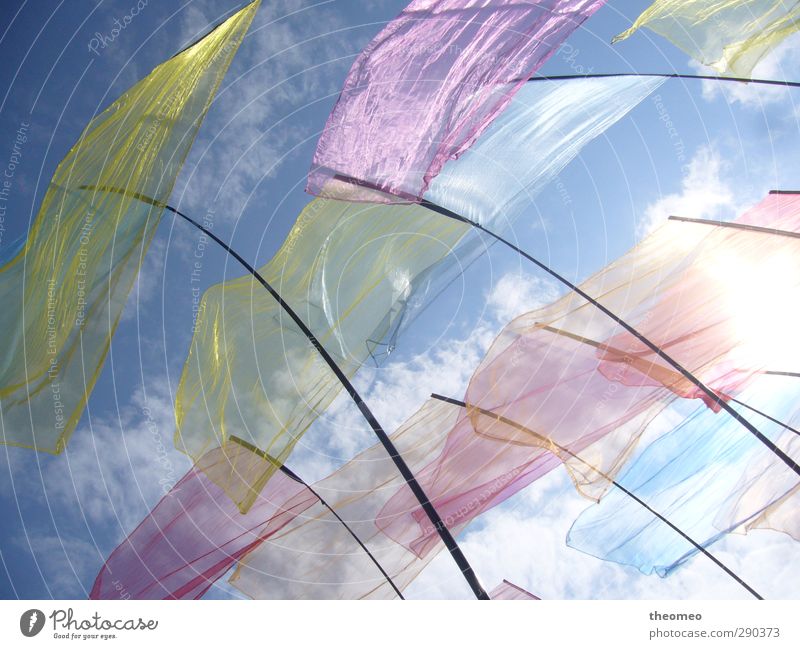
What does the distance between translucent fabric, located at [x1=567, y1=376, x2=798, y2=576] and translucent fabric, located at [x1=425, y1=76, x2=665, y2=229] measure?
137 inches

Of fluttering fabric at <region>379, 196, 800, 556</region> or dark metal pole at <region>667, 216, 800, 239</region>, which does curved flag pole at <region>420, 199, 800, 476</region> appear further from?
dark metal pole at <region>667, 216, 800, 239</region>

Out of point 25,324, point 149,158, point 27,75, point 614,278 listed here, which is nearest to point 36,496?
point 25,324

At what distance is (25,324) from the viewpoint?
5.29 meters

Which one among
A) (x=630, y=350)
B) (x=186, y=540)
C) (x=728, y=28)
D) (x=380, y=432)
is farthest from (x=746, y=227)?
(x=186, y=540)

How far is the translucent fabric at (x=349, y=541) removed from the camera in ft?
21.1

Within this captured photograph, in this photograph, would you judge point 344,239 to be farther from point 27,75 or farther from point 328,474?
point 27,75

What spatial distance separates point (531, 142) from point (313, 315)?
120 inches

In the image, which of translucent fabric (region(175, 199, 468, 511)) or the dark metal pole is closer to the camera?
the dark metal pole

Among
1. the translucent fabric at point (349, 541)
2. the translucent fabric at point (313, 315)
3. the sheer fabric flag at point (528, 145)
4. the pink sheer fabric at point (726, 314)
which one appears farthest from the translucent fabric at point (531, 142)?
the translucent fabric at point (349, 541)

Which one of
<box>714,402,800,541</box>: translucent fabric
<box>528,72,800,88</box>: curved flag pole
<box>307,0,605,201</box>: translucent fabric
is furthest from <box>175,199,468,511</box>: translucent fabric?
<box>714,402,800,541</box>: translucent fabric

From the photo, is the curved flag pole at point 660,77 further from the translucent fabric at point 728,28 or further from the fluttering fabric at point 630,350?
the fluttering fabric at point 630,350

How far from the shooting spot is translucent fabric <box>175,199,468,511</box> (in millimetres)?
5852

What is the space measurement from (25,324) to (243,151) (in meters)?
2.95

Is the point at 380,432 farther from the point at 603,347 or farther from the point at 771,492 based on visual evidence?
the point at 771,492
